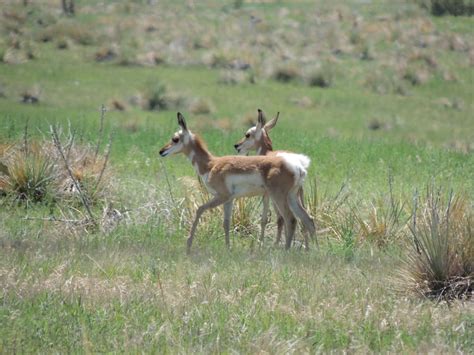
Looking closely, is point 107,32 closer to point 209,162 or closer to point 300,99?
point 300,99

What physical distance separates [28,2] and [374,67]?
21.0m

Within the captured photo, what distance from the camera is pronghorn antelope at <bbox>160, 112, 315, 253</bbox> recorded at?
558 inches

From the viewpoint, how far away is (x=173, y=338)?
9.37 meters

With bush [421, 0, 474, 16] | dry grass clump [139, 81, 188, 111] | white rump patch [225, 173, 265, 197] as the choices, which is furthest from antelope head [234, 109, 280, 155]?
bush [421, 0, 474, 16]

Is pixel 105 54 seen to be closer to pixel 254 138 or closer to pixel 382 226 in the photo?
pixel 254 138

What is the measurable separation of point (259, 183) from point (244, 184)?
0.66ft

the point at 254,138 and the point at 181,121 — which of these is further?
the point at 254,138

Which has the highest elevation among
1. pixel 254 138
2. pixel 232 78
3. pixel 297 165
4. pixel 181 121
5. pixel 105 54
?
pixel 181 121

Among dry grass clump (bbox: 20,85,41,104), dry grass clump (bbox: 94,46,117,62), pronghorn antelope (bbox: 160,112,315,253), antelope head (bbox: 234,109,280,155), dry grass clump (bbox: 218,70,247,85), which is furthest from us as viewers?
dry grass clump (bbox: 94,46,117,62)

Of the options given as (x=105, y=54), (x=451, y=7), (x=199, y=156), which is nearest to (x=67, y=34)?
(x=105, y=54)

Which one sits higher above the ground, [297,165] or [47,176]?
[297,165]

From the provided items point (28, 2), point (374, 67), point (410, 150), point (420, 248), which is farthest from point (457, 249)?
point (28, 2)

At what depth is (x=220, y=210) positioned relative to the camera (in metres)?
16.1

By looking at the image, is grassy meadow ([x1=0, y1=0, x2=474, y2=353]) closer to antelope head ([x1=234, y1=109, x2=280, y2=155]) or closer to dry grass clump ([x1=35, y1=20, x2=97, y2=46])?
dry grass clump ([x1=35, y1=20, x2=97, y2=46])
